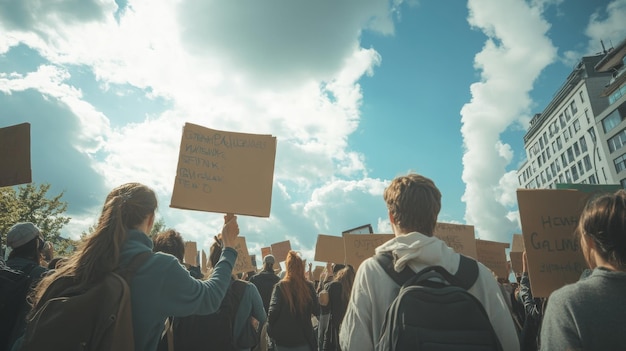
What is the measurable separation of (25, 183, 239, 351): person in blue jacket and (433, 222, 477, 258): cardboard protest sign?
5.05m

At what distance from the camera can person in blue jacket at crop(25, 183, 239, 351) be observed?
196cm

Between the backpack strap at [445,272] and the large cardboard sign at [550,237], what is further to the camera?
the large cardboard sign at [550,237]

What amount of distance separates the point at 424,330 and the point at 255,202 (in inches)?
85.7

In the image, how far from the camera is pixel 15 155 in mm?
4281

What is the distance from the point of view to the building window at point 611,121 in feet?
160

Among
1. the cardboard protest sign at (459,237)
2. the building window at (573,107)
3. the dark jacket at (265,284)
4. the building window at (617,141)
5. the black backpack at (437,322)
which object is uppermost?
the building window at (573,107)

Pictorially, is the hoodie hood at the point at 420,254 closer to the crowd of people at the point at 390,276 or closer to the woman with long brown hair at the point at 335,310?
the crowd of people at the point at 390,276

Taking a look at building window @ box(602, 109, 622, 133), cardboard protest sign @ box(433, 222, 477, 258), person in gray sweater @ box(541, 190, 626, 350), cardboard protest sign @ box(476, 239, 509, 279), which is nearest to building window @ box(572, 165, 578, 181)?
building window @ box(602, 109, 622, 133)

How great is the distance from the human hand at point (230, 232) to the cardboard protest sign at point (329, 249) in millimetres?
6451

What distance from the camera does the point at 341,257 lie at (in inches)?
377

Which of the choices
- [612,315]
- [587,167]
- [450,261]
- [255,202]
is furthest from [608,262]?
[587,167]

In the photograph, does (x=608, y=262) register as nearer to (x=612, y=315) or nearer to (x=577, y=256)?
(x=612, y=315)

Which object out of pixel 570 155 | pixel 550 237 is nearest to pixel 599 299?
pixel 550 237

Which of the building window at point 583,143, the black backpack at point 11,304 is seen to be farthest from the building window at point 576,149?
the black backpack at point 11,304
